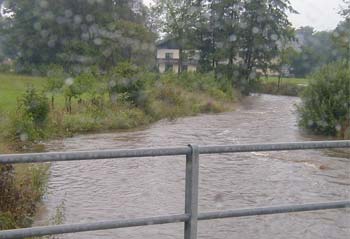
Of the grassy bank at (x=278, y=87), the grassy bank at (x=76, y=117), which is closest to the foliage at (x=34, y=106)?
the grassy bank at (x=76, y=117)

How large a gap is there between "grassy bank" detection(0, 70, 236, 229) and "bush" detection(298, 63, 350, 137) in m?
7.18

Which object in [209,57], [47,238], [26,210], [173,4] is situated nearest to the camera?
[47,238]

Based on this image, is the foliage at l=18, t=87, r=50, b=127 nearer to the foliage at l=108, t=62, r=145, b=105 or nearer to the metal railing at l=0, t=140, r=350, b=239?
the foliage at l=108, t=62, r=145, b=105

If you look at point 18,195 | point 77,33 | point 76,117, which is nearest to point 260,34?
point 77,33

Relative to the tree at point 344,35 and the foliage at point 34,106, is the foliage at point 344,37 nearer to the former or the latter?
the tree at point 344,35

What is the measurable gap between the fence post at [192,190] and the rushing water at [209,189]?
4038mm

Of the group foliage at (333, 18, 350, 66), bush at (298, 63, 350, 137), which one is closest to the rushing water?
bush at (298, 63, 350, 137)

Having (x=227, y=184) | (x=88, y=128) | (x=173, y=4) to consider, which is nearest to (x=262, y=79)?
(x=173, y=4)

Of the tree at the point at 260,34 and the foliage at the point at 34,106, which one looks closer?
A: the foliage at the point at 34,106

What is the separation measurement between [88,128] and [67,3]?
112 ft

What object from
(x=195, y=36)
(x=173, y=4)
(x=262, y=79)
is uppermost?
(x=173, y=4)

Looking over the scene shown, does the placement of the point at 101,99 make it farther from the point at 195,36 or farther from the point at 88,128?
the point at 195,36

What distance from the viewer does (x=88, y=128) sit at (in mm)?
19531

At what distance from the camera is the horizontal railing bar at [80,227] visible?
259 centimetres
